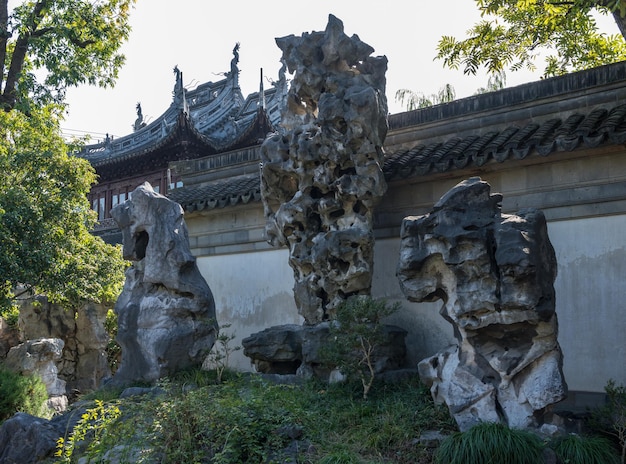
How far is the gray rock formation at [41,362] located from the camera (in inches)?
543

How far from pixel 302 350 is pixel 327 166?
2.56 meters

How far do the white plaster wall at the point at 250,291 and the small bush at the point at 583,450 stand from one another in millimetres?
6336

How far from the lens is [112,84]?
13.6m

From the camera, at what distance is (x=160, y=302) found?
384 inches

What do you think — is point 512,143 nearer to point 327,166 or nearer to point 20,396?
point 327,166

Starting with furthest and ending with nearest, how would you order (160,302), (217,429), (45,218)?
(45,218), (160,302), (217,429)

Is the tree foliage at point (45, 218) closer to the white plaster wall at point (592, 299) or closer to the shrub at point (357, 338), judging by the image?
the shrub at point (357, 338)

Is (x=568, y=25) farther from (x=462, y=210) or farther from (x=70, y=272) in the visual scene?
(x=70, y=272)

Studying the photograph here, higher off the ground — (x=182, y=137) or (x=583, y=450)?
(x=182, y=137)

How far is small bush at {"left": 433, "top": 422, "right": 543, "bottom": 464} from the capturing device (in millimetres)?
5723

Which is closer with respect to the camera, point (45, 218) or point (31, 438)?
point (31, 438)

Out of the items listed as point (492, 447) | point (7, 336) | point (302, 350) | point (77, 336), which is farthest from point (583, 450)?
point (7, 336)

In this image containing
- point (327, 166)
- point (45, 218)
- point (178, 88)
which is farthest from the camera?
point (178, 88)

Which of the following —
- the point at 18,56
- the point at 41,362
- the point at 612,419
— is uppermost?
the point at 18,56
